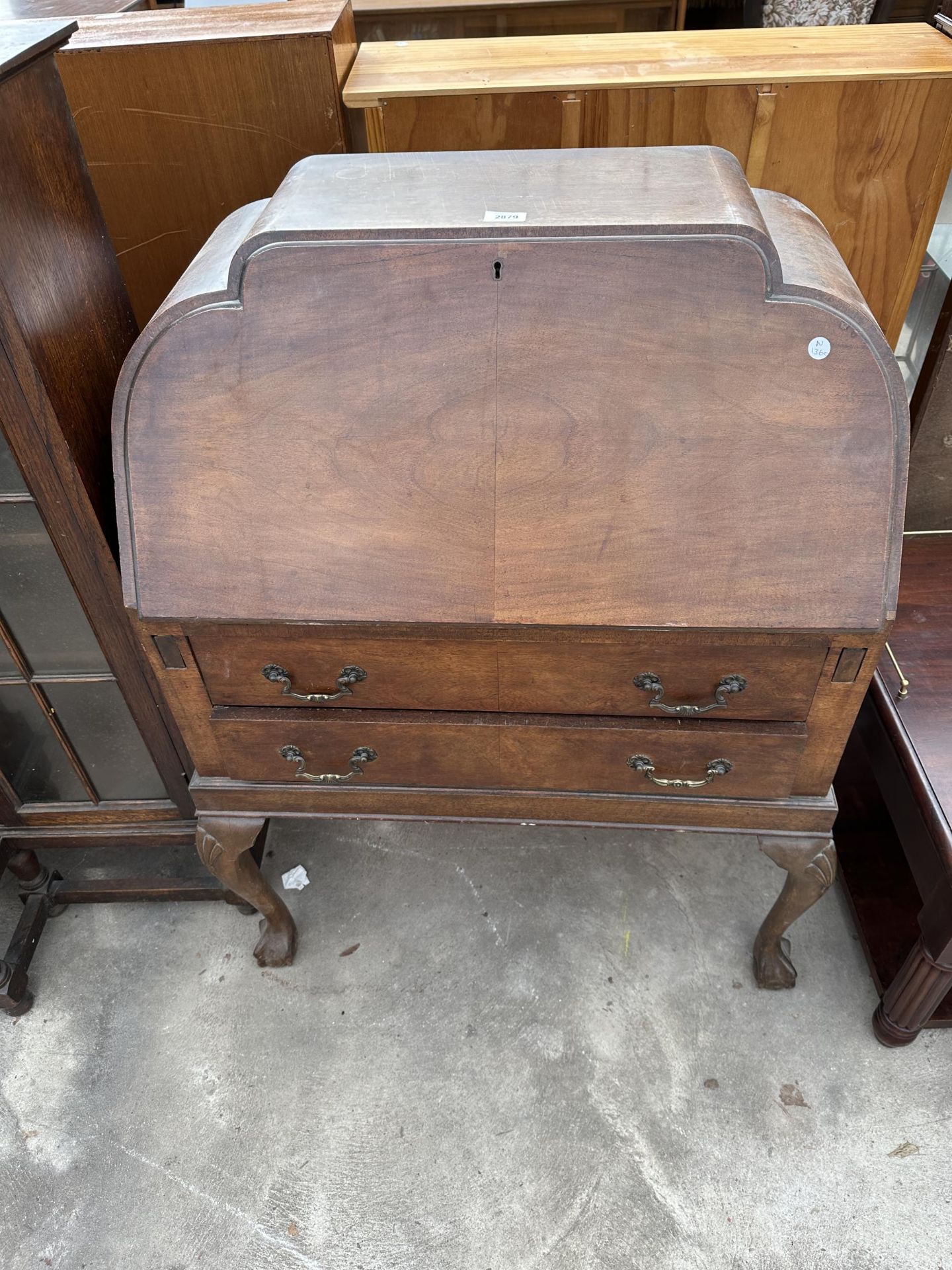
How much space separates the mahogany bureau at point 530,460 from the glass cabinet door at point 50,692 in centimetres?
35

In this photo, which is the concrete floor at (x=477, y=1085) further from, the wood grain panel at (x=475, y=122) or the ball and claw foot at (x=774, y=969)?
the wood grain panel at (x=475, y=122)

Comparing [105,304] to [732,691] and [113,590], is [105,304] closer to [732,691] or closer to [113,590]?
[113,590]

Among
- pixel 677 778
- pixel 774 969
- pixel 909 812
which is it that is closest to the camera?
pixel 677 778

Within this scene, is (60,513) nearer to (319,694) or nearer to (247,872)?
(319,694)

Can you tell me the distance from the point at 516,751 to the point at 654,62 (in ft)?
4.86

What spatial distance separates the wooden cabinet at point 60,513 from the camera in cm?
126

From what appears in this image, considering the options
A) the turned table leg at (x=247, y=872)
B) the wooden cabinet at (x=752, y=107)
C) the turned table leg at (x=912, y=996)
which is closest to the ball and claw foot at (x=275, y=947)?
the turned table leg at (x=247, y=872)

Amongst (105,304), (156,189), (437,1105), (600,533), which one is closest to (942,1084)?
(437,1105)

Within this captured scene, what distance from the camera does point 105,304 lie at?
1510 millimetres

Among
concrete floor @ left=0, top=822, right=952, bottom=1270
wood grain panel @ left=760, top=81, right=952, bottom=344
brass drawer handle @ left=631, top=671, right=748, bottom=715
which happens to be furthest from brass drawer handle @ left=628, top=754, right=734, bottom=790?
wood grain panel @ left=760, top=81, right=952, bottom=344

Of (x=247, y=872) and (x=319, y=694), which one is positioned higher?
(x=319, y=694)

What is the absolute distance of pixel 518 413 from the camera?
113 centimetres

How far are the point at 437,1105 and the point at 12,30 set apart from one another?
6.68 feet

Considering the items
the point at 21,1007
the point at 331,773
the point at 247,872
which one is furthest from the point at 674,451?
the point at 21,1007
